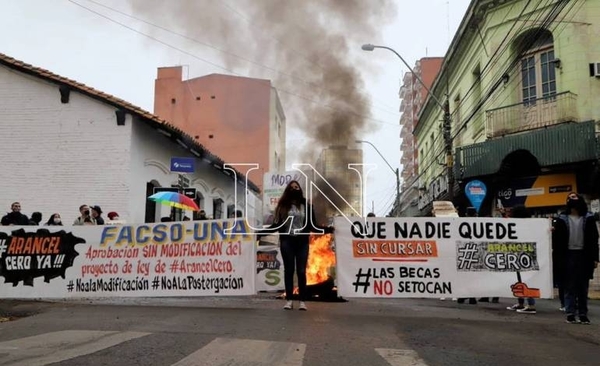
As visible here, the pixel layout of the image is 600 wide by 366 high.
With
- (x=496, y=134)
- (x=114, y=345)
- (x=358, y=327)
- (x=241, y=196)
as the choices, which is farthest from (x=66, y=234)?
(x=241, y=196)

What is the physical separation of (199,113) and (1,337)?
31032mm

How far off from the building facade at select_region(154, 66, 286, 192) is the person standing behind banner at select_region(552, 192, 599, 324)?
2571 cm

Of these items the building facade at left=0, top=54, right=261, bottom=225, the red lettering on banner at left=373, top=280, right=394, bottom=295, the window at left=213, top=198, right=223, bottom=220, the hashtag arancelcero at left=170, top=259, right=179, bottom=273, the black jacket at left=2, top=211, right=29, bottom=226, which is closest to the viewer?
the red lettering on banner at left=373, top=280, right=394, bottom=295

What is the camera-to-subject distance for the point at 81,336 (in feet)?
18.1

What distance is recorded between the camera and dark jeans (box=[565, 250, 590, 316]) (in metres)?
7.24

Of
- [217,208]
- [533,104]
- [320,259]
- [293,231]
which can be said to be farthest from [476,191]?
[293,231]

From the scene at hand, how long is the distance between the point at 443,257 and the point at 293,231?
2.41m

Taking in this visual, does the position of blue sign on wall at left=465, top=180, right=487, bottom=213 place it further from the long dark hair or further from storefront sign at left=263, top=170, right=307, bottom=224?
the long dark hair

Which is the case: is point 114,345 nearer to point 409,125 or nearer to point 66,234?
point 66,234

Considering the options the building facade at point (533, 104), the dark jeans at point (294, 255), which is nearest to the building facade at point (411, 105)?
the building facade at point (533, 104)

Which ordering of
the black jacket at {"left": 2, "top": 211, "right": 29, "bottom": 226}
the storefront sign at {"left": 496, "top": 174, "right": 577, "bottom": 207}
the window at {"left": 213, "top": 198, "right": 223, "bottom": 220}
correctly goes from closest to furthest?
the black jacket at {"left": 2, "top": 211, "right": 29, "bottom": 226} < the storefront sign at {"left": 496, "top": 174, "right": 577, "bottom": 207} < the window at {"left": 213, "top": 198, "right": 223, "bottom": 220}

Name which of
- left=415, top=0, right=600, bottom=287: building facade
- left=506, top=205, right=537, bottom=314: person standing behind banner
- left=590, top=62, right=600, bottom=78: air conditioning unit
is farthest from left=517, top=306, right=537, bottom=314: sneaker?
left=590, top=62, right=600, bottom=78: air conditioning unit

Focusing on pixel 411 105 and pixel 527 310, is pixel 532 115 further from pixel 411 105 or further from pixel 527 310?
pixel 411 105

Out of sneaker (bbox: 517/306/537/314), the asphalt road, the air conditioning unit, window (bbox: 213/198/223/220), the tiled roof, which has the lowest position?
sneaker (bbox: 517/306/537/314)
